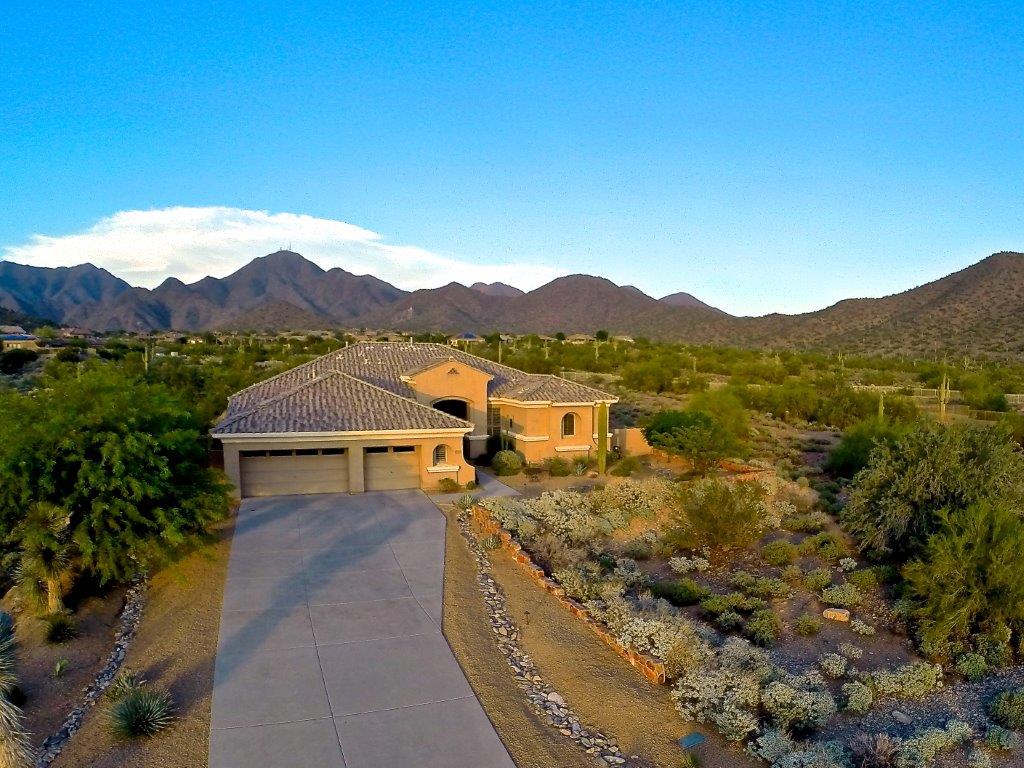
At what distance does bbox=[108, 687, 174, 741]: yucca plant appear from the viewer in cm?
929

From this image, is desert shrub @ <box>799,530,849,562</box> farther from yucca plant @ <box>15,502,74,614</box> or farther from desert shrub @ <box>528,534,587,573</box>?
yucca plant @ <box>15,502,74,614</box>

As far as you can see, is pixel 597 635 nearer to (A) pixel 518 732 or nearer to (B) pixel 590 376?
(A) pixel 518 732

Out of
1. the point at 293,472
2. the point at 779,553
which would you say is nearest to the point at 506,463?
the point at 293,472

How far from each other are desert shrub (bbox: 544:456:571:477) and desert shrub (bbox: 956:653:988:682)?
15886 millimetres

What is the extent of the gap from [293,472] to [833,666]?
637 inches

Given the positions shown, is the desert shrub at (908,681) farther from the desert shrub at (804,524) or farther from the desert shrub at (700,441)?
the desert shrub at (700,441)

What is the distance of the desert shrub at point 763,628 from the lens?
498 inches

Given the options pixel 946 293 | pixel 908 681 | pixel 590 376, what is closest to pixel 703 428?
pixel 908 681

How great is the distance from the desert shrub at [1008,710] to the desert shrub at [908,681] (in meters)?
0.86

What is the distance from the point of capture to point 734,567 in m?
16.8

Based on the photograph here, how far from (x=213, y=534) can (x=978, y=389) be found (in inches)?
1866

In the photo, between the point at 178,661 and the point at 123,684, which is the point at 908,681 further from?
the point at 123,684

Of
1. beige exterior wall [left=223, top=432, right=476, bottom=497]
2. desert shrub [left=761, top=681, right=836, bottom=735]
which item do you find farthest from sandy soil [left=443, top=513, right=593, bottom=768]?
beige exterior wall [left=223, top=432, right=476, bottom=497]

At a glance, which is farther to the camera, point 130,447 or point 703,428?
point 703,428
